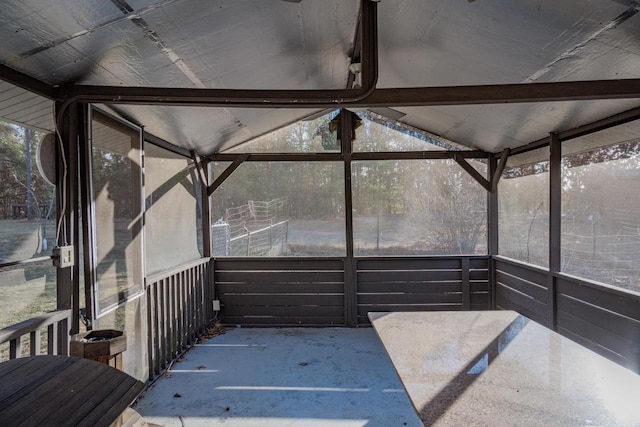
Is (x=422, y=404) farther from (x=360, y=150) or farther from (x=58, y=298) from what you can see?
(x=360, y=150)

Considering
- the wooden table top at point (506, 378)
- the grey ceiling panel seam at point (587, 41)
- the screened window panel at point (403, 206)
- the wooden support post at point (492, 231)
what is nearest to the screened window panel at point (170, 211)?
the screened window panel at point (403, 206)

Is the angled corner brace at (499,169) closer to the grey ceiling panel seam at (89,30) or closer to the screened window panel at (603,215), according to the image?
the screened window panel at (603,215)

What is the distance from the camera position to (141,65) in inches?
86.9

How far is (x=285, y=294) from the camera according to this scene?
5.00 m

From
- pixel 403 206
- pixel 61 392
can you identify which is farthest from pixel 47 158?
pixel 403 206

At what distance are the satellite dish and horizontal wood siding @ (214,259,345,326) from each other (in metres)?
3.07

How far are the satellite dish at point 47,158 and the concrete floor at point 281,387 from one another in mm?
1828

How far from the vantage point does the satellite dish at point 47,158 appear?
2.08 m

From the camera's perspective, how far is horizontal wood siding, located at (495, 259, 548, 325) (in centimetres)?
404

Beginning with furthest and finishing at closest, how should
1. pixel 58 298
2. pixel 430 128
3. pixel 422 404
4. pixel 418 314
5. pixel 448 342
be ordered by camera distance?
1. pixel 430 128
2. pixel 418 314
3. pixel 58 298
4. pixel 448 342
5. pixel 422 404

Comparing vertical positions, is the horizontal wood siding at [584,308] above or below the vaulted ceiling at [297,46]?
below

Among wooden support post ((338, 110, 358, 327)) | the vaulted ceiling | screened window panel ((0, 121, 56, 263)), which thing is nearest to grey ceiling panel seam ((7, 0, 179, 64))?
the vaulted ceiling

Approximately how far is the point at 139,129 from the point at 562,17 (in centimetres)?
304

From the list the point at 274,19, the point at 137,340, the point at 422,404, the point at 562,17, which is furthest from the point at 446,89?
the point at 137,340
